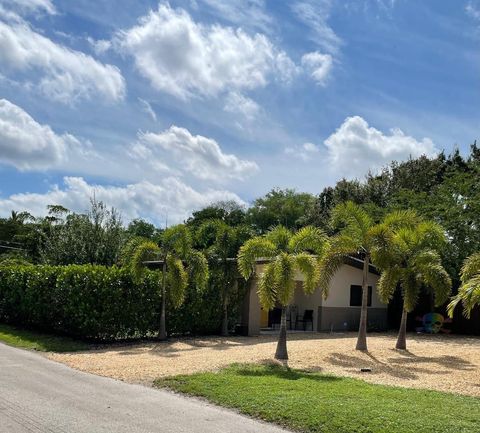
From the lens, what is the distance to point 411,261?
54.7 feet

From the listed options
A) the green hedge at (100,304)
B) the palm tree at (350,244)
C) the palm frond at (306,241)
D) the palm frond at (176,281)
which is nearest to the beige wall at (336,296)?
the green hedge at (100,304)

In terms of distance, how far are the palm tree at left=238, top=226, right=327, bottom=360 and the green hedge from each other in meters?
4.39

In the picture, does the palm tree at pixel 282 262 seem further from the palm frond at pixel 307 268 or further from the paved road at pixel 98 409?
the paved road at pixel 98 409

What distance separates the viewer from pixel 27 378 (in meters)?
9.83

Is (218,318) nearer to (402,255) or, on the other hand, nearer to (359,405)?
(402,255)

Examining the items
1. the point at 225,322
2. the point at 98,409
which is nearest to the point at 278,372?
the point at 98,409

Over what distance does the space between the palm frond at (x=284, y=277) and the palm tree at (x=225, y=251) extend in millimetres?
5588

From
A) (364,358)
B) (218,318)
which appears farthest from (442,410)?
(218,318)

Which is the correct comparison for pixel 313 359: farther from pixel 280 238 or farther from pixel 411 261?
pixel 411 261

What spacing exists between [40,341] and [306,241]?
28.3 feet

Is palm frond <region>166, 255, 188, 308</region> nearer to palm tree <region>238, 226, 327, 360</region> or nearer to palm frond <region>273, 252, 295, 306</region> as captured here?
palm tree <region>238, 226, 327, 360</region>

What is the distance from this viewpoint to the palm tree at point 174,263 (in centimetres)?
1700

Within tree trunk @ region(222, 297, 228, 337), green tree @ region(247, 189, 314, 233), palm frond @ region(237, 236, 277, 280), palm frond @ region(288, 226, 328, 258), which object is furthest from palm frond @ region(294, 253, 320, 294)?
green tree @ region(247, 189, 314, 233)

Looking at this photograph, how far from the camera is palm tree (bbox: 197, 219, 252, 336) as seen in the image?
19.2m
